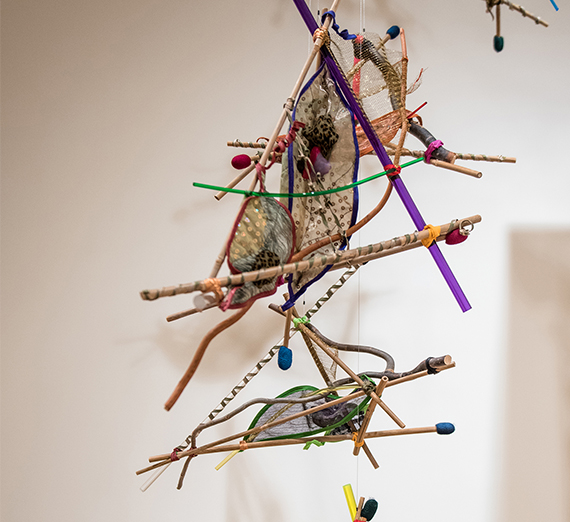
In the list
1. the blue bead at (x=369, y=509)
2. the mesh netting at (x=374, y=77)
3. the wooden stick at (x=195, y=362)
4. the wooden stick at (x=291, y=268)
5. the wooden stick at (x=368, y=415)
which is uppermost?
the mesh netting at (x=374, y=77)

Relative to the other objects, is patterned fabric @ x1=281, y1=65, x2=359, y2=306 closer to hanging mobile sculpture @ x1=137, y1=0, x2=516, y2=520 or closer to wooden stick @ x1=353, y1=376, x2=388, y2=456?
hanging mobile sculpture @ x1=137, y1=0, x2=516, y2=520

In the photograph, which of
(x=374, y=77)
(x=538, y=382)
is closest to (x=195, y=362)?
(x=374, y=77)

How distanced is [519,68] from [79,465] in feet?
4.63

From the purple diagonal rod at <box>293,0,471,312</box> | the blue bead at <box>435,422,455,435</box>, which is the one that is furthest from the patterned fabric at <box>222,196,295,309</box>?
the blue bead at <box>435,422,455,435</box>

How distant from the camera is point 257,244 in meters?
0.69

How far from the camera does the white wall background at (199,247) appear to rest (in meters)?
1.30

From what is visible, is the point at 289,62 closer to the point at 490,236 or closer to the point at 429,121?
the point at 429,121

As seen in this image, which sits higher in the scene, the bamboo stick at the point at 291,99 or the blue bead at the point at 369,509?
the bamboo stick at the point at 291,99

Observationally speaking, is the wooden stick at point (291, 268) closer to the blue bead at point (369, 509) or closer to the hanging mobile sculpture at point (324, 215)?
the hanging mobile sculpture at point (324, 215)

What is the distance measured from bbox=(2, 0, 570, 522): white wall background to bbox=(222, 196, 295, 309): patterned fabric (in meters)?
0.62

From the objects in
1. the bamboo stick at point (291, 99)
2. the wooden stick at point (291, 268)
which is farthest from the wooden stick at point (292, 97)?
the wooden stick at point (291, 268)

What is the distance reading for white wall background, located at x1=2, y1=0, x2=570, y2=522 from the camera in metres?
1.30

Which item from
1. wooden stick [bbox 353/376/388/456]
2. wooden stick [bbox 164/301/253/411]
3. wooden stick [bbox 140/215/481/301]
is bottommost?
wooden stick [bbox 353/376/388/456]

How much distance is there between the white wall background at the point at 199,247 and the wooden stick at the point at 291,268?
539 millimetres
